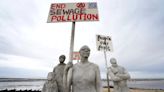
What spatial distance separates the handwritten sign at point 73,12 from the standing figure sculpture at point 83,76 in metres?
1.31

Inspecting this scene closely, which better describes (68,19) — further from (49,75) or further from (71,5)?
(49,75)

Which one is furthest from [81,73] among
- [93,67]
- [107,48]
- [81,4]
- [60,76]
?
[107,48]

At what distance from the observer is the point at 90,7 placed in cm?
577

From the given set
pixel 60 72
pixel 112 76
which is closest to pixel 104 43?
pixel 112 76

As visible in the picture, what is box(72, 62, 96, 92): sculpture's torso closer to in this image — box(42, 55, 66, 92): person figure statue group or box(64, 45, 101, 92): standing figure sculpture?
box(64, 45, 101, 92): standing figure sculpture

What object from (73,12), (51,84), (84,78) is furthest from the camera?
(51,84)

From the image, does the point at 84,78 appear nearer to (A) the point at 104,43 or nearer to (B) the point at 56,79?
(B) the point at 56,79

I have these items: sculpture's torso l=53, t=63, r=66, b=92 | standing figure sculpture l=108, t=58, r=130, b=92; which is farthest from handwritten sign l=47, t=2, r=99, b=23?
standing figure sculpture l=108, t=58, r=130, b=92

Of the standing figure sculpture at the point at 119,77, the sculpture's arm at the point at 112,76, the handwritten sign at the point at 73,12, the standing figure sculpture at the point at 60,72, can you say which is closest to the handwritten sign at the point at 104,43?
the standing figure sculpture at the point at 119,77

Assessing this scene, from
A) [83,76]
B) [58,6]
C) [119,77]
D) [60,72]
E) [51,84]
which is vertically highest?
[58,6]

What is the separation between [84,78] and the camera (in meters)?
4.38

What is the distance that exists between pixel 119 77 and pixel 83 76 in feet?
13.2

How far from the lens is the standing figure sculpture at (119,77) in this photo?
322 inches

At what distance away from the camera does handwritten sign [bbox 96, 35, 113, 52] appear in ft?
30.1
